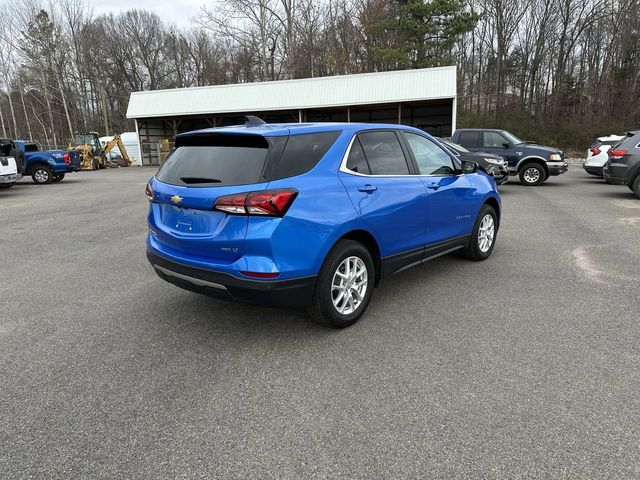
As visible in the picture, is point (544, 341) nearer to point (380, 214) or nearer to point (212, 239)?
point (380, 214)

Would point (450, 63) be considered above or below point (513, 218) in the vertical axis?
above

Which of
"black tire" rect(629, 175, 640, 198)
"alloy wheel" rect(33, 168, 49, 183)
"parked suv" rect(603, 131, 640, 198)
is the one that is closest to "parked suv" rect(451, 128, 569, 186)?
"parked suv" rect(603, 131, 640, 198)

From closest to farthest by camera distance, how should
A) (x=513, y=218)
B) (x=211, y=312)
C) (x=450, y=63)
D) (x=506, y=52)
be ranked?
(x=211, y=312) → (x=513, y=218) → (x=450, y=63) → (x=506, y=52)

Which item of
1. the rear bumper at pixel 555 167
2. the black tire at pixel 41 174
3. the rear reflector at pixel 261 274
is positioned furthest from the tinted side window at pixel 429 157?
the black tire at pixel 41 174

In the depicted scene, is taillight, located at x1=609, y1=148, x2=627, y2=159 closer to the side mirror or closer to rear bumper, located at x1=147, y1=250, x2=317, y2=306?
the side mirror

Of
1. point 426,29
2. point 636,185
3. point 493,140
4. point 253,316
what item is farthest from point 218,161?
point 426,29

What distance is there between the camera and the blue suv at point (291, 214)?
323 centimetres

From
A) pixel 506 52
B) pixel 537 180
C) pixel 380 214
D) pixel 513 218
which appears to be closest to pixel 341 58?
pixel 506 52

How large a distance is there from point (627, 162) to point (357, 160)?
412 inches

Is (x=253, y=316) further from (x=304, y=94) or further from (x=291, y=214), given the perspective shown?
(x=304, y=94)

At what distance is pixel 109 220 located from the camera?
961 cm

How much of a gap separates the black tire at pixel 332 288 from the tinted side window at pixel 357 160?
2.13 feet

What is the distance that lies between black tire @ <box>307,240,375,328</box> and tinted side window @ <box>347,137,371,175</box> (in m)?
0.65

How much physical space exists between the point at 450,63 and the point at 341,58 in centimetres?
1125
